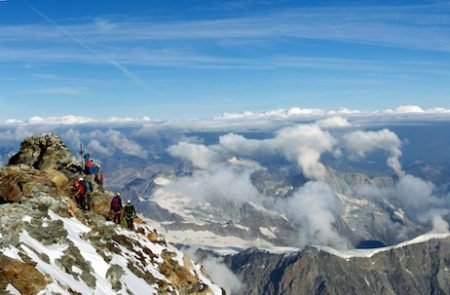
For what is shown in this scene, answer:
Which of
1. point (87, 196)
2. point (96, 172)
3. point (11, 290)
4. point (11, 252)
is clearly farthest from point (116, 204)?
point (11, 290)

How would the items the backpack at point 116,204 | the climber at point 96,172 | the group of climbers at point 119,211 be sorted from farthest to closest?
the climber at point 96,172
the group of climbers at point 119,211
the backpack at point 116,204

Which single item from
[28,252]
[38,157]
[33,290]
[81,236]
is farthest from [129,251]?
[38,157]

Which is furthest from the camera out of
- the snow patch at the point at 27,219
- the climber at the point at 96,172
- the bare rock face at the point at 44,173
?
the climber at the point at 96,172

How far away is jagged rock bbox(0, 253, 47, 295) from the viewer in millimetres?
30928

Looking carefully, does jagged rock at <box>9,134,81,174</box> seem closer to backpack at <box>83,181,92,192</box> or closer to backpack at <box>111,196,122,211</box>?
backpack at <box>83,181,92,192</box>

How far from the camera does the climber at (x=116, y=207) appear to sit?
5975 cm

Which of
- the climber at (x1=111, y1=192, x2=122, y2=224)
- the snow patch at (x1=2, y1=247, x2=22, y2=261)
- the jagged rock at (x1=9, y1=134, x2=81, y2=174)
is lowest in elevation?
the climber at (x1=111, y1=192, x2=122, y2=224)

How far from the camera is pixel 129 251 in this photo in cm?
5184

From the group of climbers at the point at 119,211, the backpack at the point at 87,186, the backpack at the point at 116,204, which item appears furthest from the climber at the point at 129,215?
the backpack at the point at 87,186

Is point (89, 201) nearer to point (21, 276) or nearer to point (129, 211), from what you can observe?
point (129, 211)

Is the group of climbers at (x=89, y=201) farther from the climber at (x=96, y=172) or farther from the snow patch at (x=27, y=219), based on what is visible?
the snow patch at (x=27, y=219)

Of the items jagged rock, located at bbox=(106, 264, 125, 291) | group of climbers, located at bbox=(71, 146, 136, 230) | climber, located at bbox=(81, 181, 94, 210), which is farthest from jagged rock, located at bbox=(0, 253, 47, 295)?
climber, located at bbox=(81, 181, 94, 210)

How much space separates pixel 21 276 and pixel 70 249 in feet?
31.7

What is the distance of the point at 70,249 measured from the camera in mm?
41219
